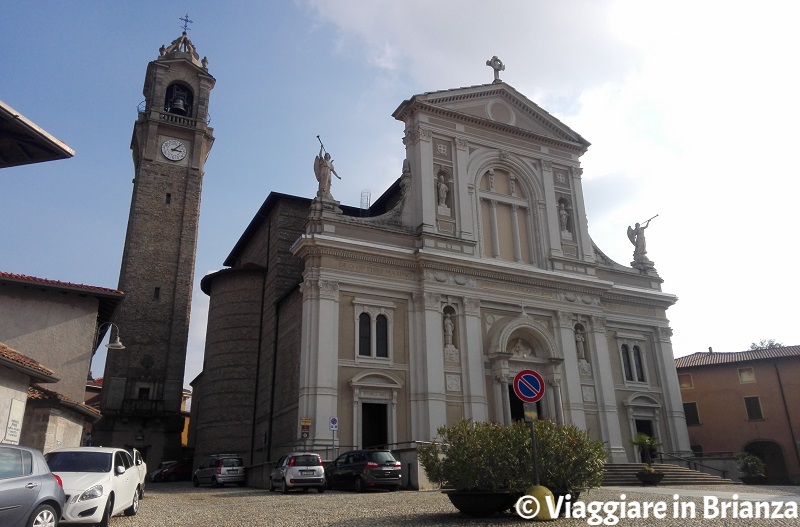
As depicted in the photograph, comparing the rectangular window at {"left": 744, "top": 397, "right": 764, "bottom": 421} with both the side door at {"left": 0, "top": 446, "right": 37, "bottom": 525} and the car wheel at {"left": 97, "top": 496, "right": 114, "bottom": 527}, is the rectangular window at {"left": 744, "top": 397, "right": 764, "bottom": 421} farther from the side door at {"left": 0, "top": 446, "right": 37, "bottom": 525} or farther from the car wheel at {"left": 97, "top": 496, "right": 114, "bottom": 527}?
the side door at {"left": 0, "top": 446, "right": 37, "bottom": 525}

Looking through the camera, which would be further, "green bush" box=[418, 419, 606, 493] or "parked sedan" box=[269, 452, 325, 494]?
"parked sedan" box=[269, 452, 325, 494]

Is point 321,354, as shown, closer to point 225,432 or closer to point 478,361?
point 478,361

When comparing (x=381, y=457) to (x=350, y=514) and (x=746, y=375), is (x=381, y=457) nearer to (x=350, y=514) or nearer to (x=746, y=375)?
(x=350, y=514)

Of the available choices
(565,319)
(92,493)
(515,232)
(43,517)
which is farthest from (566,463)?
(515,232)

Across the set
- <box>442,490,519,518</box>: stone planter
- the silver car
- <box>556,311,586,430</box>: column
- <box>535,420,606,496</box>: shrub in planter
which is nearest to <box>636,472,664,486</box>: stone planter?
<box>556,311,586,430</box>: column

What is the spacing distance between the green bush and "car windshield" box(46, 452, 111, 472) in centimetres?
588

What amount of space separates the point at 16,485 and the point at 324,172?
2110cm

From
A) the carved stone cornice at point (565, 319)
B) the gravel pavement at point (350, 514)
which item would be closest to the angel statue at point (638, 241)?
the carved stone cornice at point (565, 319)

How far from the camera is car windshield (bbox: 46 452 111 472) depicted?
10.7 m

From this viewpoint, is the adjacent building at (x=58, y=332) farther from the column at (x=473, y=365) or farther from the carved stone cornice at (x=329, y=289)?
the column at (x=473, y=365)

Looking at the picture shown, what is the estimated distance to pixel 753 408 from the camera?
34906 millimetres

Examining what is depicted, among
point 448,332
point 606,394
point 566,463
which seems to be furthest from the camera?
point 606,394

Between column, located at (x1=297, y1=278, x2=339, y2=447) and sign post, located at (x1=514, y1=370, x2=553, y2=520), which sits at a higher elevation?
column, located at (x1=297, y1=278, x2=339, y2=447)

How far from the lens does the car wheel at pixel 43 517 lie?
7612mm
